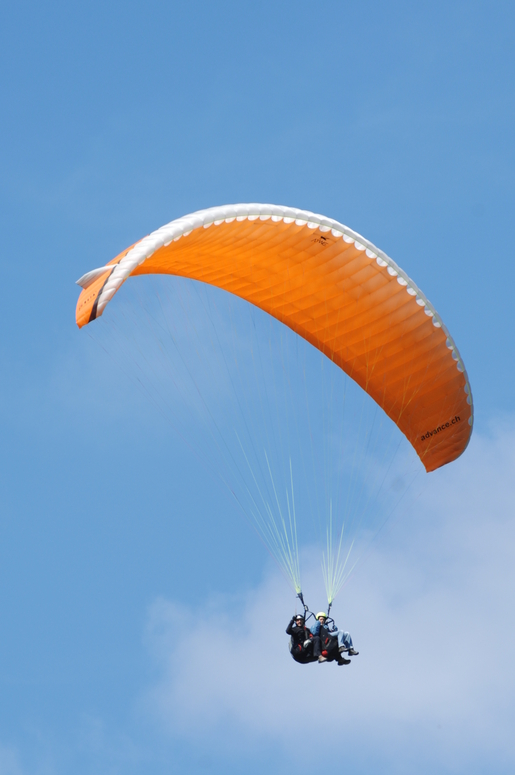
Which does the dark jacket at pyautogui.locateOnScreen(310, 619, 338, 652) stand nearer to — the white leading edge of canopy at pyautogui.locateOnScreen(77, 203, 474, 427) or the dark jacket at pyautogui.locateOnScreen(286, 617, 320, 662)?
the dark jacket at pyautogui.locateOnScreen(286, 617, 320, 662)

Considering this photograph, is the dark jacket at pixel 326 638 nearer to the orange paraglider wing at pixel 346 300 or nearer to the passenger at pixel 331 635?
the passenger at pixel 331 635

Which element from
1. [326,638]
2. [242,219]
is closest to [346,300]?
[242,219]

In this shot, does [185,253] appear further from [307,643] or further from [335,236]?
[307,643]

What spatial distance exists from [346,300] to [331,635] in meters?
5.51

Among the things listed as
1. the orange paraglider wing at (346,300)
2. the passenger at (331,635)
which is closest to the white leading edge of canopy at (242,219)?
the orange paraglider wing at (346,300)

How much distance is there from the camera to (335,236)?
23.3 metres

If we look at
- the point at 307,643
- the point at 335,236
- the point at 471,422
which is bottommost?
the point at 307,643

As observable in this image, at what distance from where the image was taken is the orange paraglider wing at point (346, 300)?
22.8 m

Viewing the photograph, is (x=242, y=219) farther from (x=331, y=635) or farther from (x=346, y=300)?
(x=331, y=635)

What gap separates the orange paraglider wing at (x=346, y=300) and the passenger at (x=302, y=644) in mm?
4849

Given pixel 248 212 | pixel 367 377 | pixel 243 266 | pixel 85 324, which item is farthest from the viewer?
pixel 367 377

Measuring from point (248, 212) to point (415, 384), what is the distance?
4679mm

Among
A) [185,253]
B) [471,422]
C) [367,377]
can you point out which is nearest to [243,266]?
[185,253]

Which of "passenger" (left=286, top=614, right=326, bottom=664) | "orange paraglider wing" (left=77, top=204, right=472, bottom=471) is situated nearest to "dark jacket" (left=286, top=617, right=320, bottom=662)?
"passenger" (left=286, top=614, right=326, bottom=664)
